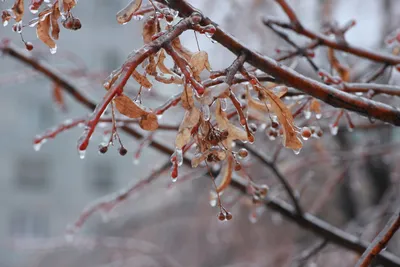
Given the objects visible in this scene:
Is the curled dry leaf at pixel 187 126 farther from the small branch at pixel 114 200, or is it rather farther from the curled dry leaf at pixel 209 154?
the small branch at pixel 114 200

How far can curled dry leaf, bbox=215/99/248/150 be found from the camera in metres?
0.46

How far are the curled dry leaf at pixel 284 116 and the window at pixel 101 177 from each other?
11.9 metres

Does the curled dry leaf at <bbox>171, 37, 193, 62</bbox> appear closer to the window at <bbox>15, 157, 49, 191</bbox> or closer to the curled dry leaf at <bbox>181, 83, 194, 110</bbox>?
the curled dry leaf at <bbox>181, 83, 194, 110</bbox>

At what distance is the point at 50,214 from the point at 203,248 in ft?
29.2

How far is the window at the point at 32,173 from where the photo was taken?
37.9 ft

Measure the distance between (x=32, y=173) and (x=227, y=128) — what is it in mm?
12077

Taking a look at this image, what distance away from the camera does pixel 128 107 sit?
1.43 ft

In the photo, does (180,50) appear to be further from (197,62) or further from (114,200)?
(114,200)

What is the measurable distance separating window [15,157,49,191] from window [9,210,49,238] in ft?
1.94

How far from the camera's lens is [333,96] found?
0.54 meters

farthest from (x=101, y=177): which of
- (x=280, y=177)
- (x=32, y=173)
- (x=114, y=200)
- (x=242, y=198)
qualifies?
(x=280, y=177)

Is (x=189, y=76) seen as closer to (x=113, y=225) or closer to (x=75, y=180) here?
(x=113, y=225)

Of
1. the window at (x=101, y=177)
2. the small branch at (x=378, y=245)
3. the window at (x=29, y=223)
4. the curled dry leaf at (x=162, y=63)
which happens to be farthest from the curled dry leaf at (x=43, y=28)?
the window at (x=101, y=177)

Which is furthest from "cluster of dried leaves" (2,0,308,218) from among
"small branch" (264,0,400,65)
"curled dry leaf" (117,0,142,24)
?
"small branch" (264,0,400,65)
